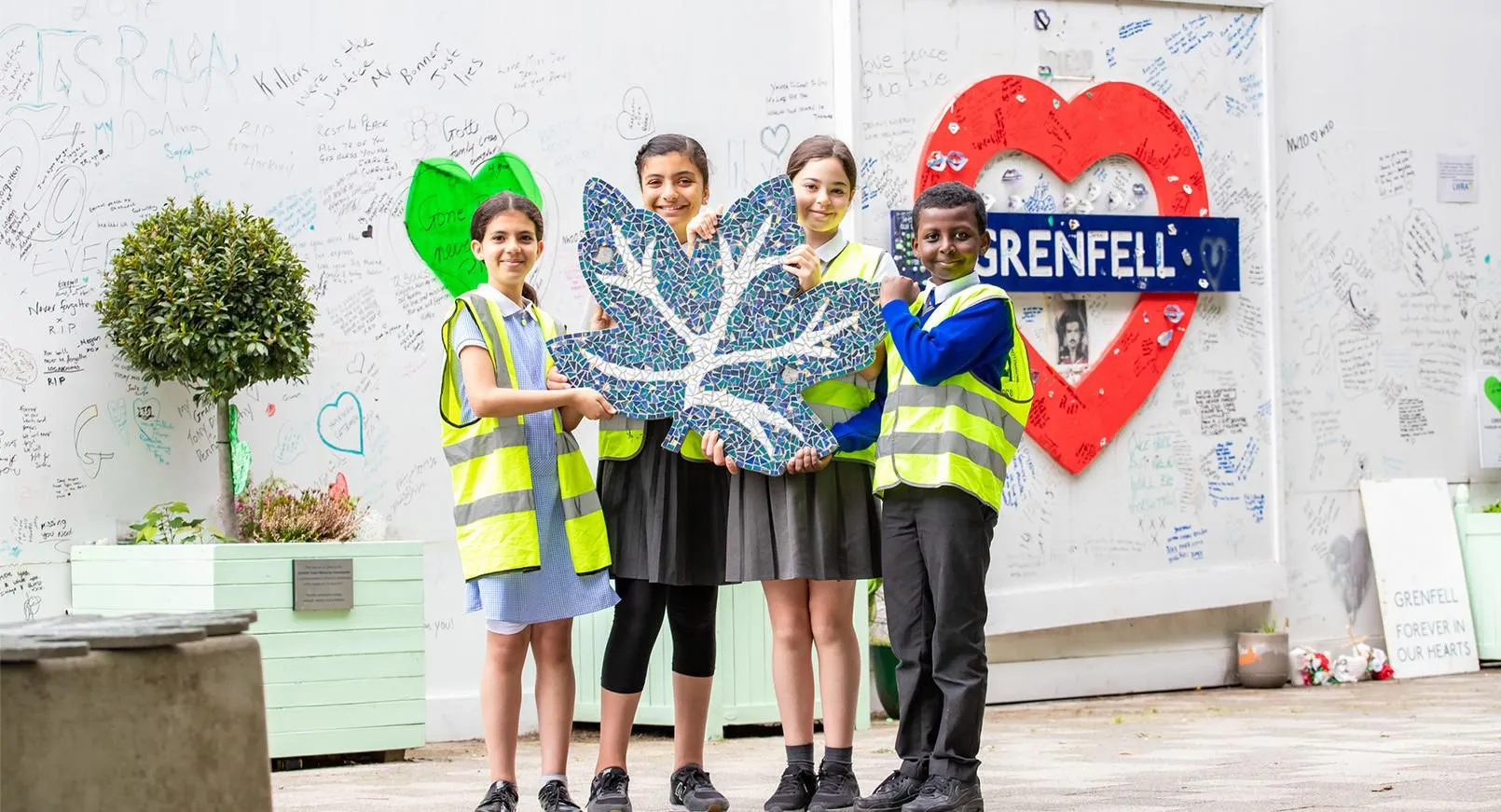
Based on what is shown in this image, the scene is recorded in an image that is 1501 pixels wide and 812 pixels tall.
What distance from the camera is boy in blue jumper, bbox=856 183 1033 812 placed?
348cm

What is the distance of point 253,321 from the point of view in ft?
16.2

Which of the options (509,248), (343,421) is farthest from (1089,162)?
(509,248)

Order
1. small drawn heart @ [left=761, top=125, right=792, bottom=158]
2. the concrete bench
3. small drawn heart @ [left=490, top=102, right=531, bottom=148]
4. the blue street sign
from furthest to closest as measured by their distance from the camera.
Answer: the blue street sign < small drawn heart @ [left=761, top=125, right=792, bottom=158] < small drawn heart @ [left=490, top=102, right=531, bottom=148] < the concrete bench

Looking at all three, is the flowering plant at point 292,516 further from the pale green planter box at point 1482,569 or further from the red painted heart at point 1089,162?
the pale green planter box at point 1482,569

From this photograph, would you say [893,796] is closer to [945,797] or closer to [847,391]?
[945,797]

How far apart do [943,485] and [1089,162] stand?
3.58 m

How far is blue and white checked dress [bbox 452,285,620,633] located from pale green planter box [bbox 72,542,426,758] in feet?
4.80

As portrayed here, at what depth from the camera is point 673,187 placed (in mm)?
3758

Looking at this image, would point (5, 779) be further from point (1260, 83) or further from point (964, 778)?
point (1260, 83)

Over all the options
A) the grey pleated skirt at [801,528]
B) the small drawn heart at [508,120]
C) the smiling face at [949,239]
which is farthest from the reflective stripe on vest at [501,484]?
the small drawn heart at [508,120]

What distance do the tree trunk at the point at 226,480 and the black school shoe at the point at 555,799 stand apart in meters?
1.86

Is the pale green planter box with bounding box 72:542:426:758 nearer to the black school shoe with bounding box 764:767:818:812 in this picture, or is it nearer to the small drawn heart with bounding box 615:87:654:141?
the small drawn heart with bounding box 615:87:654:141

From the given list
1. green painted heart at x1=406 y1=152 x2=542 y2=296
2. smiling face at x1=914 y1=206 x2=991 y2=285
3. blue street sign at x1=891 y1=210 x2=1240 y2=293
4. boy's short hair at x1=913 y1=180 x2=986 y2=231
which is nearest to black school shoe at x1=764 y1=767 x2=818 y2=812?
smiling face at x1=914 y1=206 x2=991 y2=285

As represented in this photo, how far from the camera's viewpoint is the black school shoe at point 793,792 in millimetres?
3598
